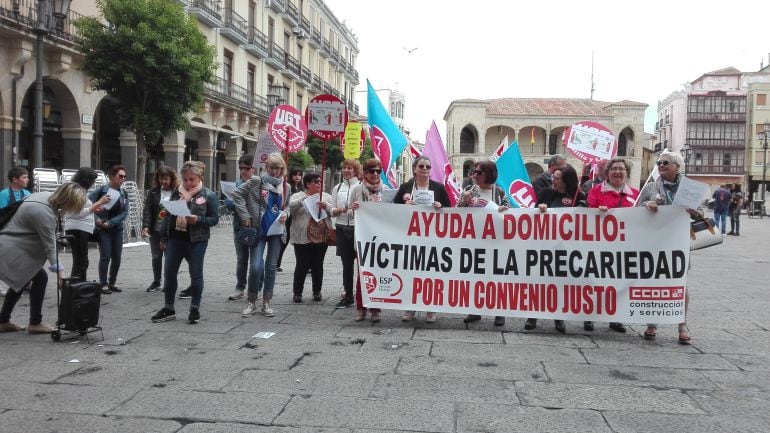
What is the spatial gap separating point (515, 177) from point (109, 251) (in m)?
5.80

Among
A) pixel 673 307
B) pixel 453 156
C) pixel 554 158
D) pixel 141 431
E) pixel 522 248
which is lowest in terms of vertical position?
pixel 141 431

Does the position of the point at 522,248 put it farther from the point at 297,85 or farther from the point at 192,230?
the point at 297,85

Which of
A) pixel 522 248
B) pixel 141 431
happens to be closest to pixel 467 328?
pixel 522 248

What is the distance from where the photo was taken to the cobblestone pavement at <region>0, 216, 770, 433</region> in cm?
367

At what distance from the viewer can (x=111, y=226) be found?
314 inches

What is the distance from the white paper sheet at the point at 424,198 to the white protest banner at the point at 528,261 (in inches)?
2.9

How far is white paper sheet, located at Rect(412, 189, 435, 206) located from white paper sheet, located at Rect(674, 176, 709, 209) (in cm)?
234

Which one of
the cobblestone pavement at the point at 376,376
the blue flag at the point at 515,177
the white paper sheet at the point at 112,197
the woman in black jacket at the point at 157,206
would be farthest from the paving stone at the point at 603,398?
the white paper sheet at the point at 112,197

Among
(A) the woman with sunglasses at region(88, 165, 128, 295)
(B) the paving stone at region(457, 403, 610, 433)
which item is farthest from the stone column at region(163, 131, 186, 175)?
(B) the paving stone at region(457, 403, 610, 433)

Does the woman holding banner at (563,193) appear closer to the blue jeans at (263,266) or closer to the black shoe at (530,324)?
the black shoe at (530,324)

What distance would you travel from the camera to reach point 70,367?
15.4ft

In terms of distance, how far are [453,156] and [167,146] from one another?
1548 inches

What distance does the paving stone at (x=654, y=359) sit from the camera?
4973 millimetres

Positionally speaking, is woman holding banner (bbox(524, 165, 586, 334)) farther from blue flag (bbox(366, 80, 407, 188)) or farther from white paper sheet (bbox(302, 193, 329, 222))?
blue flag (bbox(366, 80, 407, 188))
